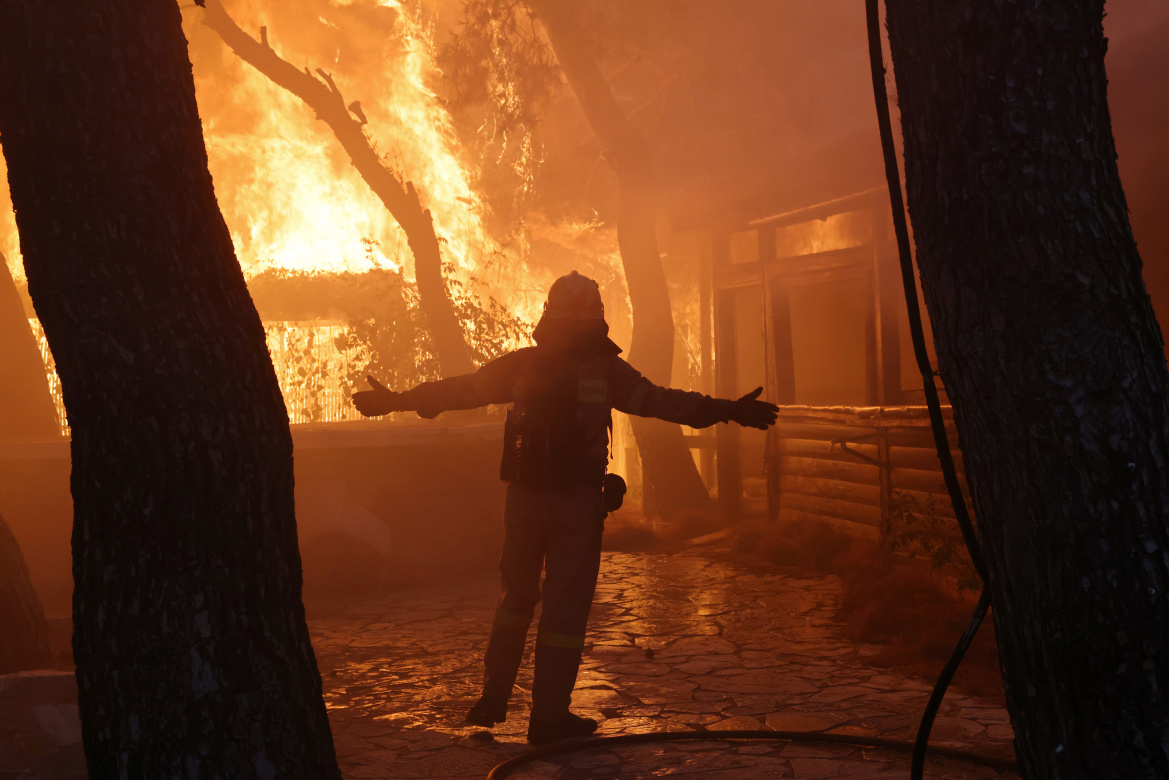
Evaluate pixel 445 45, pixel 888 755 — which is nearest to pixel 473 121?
pixel 445 45

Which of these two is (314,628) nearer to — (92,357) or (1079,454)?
(92,357)

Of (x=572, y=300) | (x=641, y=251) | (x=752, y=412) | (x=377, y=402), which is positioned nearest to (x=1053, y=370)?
(x=752, y=412)

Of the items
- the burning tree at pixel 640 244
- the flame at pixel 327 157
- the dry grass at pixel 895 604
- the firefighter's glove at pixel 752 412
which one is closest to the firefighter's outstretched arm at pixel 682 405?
the firefighter's glove at pixel 752 412

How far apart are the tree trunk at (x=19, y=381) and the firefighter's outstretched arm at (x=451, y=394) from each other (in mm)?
8001

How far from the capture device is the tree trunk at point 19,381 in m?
11.0

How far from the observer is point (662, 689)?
5.66m

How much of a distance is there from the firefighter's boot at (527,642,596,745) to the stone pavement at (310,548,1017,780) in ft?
0.55

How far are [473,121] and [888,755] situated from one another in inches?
715

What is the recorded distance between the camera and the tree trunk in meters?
11.0

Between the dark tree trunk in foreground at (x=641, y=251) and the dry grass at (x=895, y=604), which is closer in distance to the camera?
the dry grass at (x=895, y=604)

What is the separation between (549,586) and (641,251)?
9527 mm

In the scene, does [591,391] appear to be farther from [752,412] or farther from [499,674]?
[499,674]

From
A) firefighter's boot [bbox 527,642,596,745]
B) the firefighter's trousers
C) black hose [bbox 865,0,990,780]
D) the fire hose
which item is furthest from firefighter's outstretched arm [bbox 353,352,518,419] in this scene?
black hose [bbox 865,0,990,780]

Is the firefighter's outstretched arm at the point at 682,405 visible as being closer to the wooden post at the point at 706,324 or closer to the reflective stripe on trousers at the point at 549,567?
the reflective stripe on trousers at the point at 549,567
